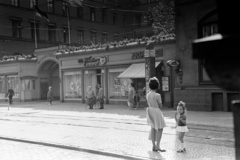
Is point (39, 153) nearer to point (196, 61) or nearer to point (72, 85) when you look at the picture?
point (196, 61)

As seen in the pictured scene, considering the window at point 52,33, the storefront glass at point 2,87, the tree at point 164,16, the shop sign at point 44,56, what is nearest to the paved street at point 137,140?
the shop sign at point 44,56

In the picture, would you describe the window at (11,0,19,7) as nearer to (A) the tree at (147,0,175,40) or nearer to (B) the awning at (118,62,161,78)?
(A) the tree at (147,0,175,40)

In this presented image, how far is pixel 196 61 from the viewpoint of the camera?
1817 centimetres

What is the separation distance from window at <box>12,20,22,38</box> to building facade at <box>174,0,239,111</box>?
28219mm

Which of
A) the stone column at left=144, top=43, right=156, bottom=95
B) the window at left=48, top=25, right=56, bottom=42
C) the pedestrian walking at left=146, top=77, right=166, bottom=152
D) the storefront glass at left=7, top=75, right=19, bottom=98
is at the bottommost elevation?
the pedestrian walking at left=146, top=77, right=166, bottom=152

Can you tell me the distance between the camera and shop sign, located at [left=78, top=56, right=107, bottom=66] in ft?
86.4

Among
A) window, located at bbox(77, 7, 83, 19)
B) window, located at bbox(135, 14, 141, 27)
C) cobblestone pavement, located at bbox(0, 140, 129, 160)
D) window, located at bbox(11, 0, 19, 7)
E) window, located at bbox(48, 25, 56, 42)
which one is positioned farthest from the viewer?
window, located at bbox(135, 14, 141, 27)

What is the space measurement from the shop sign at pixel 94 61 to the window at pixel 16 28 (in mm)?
16856

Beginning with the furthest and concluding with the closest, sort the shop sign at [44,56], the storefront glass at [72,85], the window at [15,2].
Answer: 1. the window at [15,2]
2. the shop sign at [44,56]
3. the storefront glass at [72,85]

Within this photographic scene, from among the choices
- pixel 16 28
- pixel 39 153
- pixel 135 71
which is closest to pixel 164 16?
pixel 135 71

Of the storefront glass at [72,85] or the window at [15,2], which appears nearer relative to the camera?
the storefront glass at [72,85]

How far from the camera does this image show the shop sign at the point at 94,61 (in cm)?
2633

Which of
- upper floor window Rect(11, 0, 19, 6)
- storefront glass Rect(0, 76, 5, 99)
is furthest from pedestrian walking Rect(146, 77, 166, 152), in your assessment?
upper floor window Rect(11, 0, 19, 6)

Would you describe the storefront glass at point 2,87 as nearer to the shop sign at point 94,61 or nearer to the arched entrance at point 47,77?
the arched entrance at point 47,77
